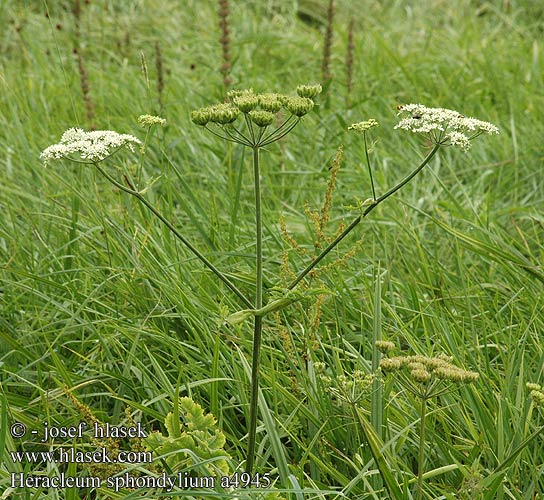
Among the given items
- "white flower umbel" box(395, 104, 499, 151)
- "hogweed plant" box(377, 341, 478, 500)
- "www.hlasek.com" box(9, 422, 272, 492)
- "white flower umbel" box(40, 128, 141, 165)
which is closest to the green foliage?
"www.hlasek.com" box(9, 422, 272, 492)

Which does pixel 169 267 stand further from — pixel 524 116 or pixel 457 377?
pixel 524 116

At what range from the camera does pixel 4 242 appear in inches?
132

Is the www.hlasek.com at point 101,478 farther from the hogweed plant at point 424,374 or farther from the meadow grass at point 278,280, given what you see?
the hogweed plant at point 424,374

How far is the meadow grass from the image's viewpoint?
90.0 inches

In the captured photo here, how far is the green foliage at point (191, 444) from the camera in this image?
77.3 inches

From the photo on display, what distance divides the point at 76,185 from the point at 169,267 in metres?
1.04

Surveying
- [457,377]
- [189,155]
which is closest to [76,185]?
[189,155]

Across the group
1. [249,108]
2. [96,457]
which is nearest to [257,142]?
[249,108]

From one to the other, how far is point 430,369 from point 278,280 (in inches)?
52.0

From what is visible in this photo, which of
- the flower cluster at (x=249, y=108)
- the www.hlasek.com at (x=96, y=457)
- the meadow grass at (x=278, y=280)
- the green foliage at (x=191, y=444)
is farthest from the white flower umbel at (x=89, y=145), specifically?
the www.hlasek.com at (x=96, y=457)

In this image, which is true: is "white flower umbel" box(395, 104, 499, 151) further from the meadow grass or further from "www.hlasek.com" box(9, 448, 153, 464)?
"www.hlasek.com" box(9, 448, 153, 464)

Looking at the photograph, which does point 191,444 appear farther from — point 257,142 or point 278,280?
point 278,280

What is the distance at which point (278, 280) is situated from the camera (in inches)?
120

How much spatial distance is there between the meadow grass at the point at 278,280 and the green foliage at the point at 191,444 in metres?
0.06
